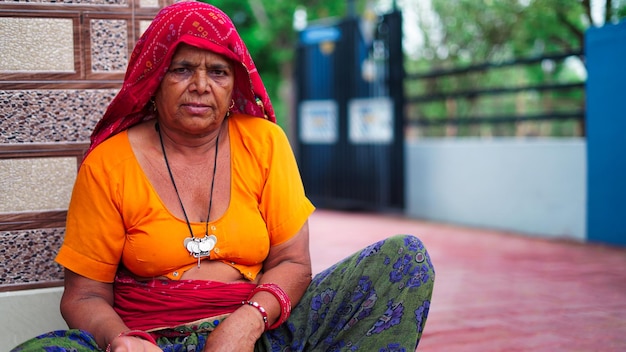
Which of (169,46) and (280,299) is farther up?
(169,46)

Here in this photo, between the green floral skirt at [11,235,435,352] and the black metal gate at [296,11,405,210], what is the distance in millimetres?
7094

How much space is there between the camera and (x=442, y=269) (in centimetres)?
588

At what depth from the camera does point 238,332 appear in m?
2.25

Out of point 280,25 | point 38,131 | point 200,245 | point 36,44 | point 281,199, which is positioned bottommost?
point 200,245

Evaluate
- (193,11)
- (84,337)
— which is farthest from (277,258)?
(193,11)

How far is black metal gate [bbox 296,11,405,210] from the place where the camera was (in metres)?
9.56

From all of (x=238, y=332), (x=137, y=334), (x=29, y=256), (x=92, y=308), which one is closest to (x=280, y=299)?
(x=238, y=332)

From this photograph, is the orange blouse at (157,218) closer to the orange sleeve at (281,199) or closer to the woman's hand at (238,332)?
the orange sleeve at (281,199)

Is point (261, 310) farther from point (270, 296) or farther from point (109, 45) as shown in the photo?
point (109, 45)

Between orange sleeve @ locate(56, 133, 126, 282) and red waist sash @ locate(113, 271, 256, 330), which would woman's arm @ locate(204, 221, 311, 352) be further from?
orange sleeve @ locate(56, 133, 126, 282)

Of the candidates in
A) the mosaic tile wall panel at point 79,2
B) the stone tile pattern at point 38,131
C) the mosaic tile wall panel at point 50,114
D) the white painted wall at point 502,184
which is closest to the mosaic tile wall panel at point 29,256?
the stone tile pattern at point 38,131

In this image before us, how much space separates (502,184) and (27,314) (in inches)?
235

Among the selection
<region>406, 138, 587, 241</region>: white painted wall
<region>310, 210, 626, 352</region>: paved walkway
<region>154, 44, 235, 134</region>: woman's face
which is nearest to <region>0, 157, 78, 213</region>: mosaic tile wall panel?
<region>154, 44, 235, 134</region>: woman's face

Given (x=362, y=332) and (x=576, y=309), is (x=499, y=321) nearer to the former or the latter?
(x=576, y=309)
